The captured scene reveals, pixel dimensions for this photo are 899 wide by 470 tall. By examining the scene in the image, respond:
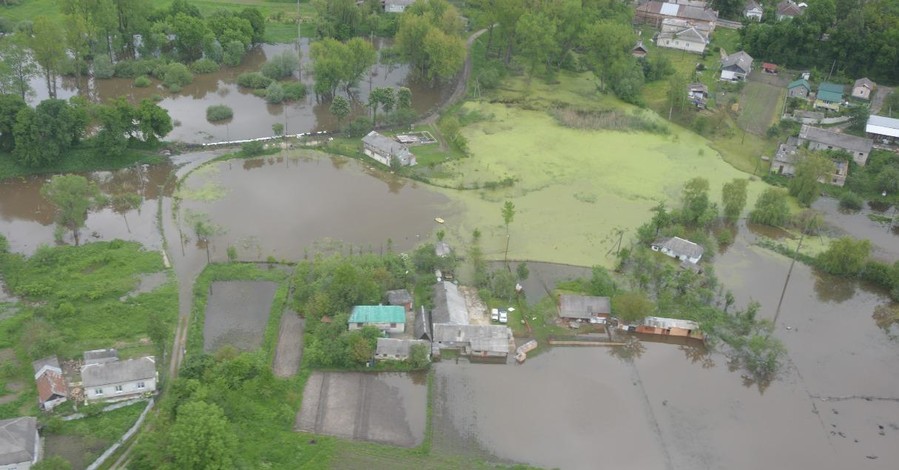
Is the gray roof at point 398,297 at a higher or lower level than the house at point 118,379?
higher

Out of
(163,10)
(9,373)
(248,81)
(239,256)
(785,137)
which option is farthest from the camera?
(163,10)

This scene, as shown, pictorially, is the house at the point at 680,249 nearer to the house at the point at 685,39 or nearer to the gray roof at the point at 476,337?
the gray roof at the point at 476,337

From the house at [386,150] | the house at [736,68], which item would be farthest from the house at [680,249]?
the house at [736,68]

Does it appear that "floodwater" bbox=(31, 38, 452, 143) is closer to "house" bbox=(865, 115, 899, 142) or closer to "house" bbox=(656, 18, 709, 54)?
"house" bbox=(656, 18, 709, 54)

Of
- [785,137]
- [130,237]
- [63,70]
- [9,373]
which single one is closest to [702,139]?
[785,137]

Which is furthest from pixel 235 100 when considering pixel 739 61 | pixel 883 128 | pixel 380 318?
pixel 883 128

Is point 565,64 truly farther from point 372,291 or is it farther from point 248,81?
point 372,291
